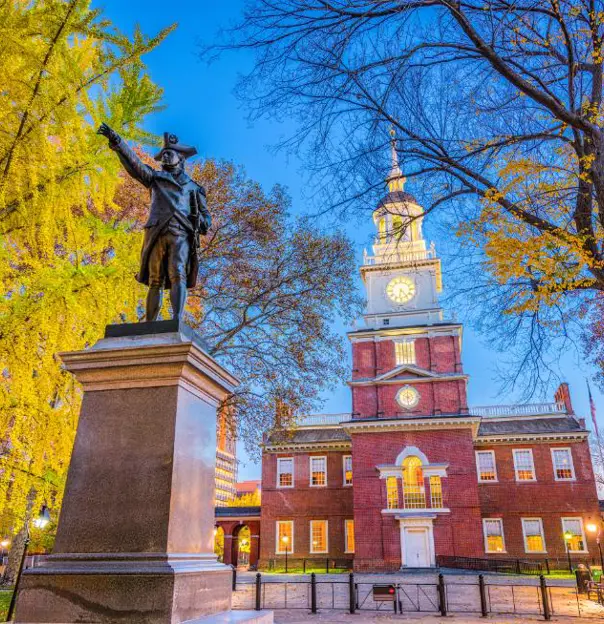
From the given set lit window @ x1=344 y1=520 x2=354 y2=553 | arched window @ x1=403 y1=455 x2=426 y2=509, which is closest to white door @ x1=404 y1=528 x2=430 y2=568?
arched window @ x1=403 y1=455 x2=426 y2=509

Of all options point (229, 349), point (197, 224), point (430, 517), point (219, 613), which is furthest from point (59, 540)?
point (430, 517)

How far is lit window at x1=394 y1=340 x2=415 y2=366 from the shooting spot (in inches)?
1460

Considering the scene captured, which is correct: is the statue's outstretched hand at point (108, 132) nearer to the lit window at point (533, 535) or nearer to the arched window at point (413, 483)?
the arched window at point (413, 483)

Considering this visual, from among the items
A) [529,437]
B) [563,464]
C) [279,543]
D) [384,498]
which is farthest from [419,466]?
[279,543]

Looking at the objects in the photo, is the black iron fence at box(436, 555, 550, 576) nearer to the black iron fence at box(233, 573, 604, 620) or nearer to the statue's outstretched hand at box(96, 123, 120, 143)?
the black iron fence at box(233, 573, 604, 620)

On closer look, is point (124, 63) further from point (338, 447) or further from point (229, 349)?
point (338, 447)

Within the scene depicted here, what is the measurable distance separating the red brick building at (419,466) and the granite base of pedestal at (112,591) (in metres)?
27.5

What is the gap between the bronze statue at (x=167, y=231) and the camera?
573 cm

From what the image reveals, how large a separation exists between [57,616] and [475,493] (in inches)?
1235

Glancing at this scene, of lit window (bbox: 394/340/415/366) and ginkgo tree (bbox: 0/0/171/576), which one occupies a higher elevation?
lit window (bbox: 394/340/415/366)

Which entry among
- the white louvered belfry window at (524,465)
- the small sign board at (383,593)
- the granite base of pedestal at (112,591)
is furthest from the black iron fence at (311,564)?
the granite base of pedestal at (112,591)

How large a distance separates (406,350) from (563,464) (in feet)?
42.3

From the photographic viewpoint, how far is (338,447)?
3891 cm

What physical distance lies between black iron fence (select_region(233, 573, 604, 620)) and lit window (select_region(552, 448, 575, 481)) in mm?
16821
